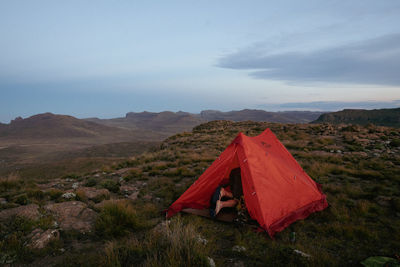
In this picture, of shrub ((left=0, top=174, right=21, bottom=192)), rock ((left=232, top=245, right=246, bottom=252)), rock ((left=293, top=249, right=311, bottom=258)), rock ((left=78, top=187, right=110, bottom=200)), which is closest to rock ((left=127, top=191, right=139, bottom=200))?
rock ((left=78, top=187, right=110, bottom=200))

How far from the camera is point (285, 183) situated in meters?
5.54

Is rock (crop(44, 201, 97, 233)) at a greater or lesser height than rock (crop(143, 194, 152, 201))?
greater

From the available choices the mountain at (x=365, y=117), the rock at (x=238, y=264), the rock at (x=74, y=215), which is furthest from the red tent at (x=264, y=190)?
the mountain at (x=365, y=117)

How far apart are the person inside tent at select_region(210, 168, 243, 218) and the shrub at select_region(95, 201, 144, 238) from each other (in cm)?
172

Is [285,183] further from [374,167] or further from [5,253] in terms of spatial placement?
[5,253]

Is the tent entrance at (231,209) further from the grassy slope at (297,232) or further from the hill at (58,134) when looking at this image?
the hill at (58,134)

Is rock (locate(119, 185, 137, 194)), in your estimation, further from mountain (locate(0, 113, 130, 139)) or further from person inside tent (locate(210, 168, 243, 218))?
mountain (locate(0, 113, 130, 139))

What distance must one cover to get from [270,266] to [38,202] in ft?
19.3

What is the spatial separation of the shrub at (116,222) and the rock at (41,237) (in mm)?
755

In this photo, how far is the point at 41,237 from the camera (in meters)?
4.09

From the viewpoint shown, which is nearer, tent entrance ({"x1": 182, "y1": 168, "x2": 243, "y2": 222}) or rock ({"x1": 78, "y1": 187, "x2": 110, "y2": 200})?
tent entrance ({"x1": 182, "y1": 168, "x2": 243, "y2": 222})

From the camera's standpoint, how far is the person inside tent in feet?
17.0

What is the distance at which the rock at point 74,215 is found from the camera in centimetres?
467

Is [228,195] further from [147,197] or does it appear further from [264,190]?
[147,197]
